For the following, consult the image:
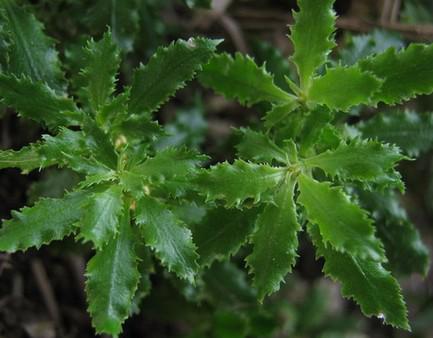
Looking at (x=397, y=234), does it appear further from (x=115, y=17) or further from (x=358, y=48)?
(x=115, y=17)

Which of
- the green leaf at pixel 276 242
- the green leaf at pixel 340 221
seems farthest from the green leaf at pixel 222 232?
the green leaf at pixel 340 221

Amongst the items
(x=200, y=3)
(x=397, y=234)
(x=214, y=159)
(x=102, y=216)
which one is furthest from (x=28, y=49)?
(x=397, y=234)

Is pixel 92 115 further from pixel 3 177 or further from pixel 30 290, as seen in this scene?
pixel 30 290

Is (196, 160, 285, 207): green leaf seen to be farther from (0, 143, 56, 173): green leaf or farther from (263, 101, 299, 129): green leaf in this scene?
(0, 143, 56, 173): green leaf

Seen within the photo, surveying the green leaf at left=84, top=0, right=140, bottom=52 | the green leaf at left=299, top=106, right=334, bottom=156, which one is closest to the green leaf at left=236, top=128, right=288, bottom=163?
the green leaf at left=299, top=106, right=334, bottom=156

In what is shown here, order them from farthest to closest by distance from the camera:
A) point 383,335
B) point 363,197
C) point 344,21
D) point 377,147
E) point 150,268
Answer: point 383,335 < point 344,21 < point 363,197 < point 150,268 < point 377,147

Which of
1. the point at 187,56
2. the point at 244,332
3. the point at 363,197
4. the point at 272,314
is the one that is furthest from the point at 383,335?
the point at 187,56

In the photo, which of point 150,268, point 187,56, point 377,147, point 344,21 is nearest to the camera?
point 377,147
